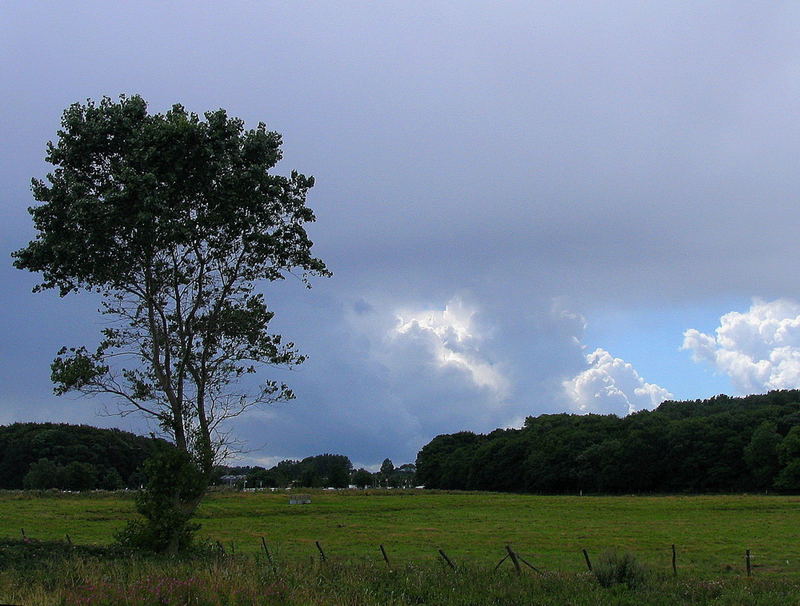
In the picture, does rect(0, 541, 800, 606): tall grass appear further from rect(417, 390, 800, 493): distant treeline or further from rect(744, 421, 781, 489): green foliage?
rect(744, 421, 781, 489): green foliage

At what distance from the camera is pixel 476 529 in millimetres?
55094

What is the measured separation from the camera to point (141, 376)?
A: 84.0ft

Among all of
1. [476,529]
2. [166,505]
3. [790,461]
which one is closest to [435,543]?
[476,529]

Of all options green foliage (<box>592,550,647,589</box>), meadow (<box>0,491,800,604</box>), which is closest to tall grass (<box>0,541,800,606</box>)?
meadow (<box>0,491,800,604</box>)

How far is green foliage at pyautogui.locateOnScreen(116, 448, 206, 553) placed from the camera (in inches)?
904

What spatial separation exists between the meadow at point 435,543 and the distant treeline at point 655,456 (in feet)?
136

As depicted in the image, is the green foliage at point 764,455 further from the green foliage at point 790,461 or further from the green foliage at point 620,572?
the green foliage at point 620,572

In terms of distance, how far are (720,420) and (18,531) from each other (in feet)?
422

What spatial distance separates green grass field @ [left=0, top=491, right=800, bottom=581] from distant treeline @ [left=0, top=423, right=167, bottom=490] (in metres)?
51.3

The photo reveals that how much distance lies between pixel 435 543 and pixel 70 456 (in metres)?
131

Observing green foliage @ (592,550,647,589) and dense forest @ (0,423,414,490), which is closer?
green foliage @ (592,550,647,589)

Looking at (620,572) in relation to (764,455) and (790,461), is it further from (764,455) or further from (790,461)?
(764,455)

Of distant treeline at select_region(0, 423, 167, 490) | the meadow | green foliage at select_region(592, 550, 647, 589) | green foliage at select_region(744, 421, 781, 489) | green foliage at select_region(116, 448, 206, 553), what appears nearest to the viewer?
the meadow

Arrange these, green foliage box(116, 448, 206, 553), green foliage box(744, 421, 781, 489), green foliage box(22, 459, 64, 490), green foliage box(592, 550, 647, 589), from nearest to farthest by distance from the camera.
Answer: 1. green foliage box(592, 550, 647, 589)
2. green foliage box(116, 448, 206, 553)
3. green foliage box(744, 421, 781, 489)
4. green foliage box(22, 459, 64, 490)
